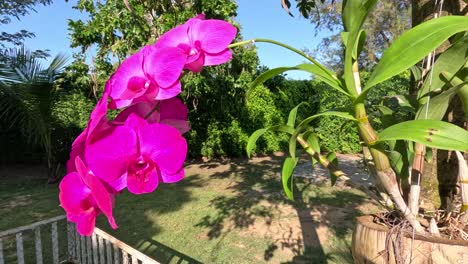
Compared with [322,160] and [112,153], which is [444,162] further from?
[112,153]

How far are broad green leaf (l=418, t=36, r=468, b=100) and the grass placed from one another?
8.64ft

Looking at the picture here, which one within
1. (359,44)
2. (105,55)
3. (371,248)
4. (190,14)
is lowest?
(371,248)

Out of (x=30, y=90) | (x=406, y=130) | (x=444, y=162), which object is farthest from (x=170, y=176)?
(x=30, y=90)

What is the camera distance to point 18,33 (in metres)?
10.2

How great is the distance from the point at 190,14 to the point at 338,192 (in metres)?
3.51

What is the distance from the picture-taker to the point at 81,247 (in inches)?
110

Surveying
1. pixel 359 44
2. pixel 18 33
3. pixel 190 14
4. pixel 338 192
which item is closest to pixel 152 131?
pixel 359 44

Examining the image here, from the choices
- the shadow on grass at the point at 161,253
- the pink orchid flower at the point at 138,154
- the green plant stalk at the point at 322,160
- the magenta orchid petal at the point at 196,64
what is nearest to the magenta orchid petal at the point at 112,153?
the pink orchid flower at the point at 138,154

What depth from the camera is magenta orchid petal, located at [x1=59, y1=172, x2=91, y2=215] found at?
337 millimetres

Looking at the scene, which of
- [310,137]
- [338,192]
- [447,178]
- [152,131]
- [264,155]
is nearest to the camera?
[152,131]

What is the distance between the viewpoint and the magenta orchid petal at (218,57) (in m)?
0.42

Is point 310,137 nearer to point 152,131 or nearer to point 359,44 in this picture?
point 359,44

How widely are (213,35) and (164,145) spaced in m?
0.17

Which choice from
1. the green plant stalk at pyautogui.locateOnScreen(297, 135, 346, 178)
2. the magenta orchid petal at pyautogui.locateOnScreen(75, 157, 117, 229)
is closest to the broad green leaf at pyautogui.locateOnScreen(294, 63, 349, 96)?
the green plant stalk at pyautogui.locateOnScreen(297, 135, 346, 178)
